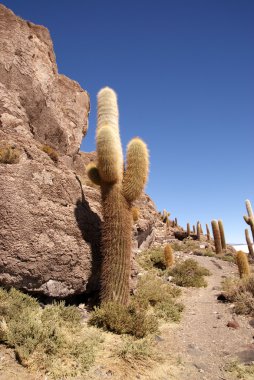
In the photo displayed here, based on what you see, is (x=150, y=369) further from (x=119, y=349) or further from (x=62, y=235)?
(x=62, y=235)

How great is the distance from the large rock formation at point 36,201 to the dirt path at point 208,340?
2.88 metres

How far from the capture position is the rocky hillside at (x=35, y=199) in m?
6.97

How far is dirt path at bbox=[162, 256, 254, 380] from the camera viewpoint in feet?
17.9

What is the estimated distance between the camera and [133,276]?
947cm

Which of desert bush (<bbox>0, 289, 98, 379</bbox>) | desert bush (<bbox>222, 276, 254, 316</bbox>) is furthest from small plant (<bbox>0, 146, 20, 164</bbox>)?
Result: desert bush (<bbox>222, 276, 254, 316</bbox>)

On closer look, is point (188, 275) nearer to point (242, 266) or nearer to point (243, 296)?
point (242, 266)

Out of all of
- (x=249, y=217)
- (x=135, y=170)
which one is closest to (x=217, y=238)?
(x=249, y=217)

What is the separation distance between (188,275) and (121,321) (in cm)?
659

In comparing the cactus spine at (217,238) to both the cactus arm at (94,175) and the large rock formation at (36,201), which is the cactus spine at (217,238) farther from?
the cactus arm at (94,175)

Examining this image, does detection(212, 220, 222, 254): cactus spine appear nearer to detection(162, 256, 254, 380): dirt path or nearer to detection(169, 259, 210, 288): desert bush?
detection(169, 259, 210, 288): desert bush

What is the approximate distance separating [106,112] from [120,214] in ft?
11.2

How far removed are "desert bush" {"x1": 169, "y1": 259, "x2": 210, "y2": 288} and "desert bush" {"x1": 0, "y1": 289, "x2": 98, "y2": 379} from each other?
6408 millimetres

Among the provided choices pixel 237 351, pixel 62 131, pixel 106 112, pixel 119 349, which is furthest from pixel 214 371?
pixel 62 131

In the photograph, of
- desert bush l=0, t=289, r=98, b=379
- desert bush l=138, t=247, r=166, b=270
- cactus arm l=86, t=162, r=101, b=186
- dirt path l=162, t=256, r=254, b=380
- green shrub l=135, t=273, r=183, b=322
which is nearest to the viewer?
desert bush l=0, t=289, r=98, b=379
